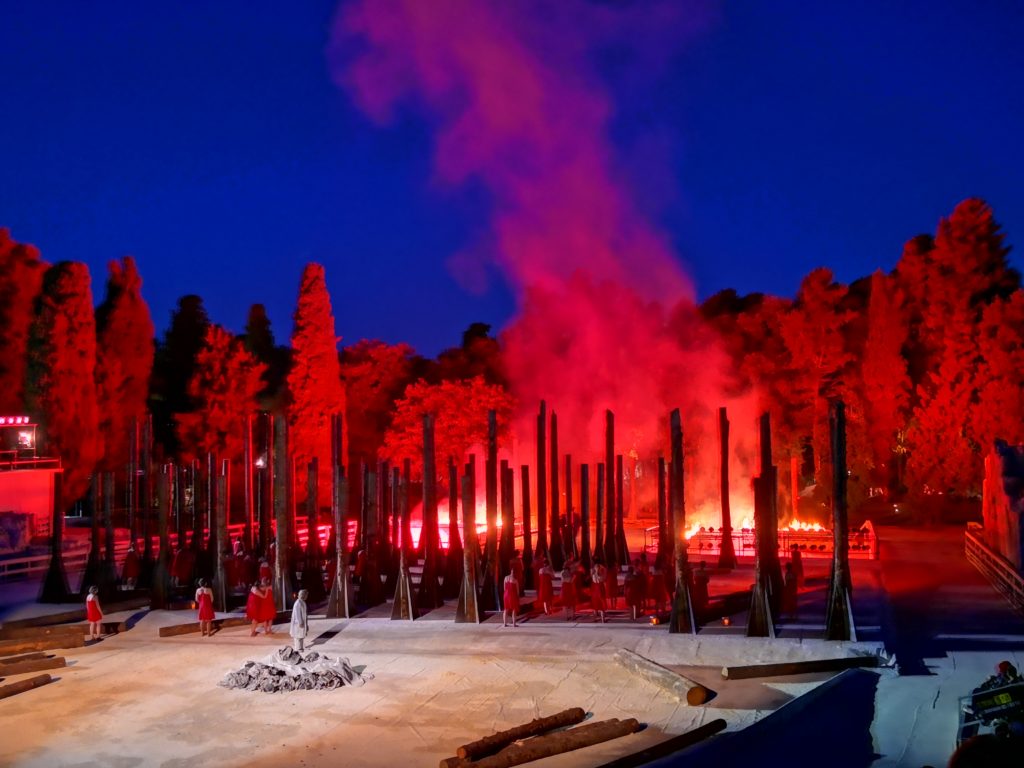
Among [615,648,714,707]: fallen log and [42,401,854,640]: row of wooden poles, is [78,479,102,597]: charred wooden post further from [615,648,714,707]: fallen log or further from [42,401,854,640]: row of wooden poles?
[615,648,714,707]: fallen log

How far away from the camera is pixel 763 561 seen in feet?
55.4

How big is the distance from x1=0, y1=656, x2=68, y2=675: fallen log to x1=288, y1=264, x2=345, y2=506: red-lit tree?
86.8 ft

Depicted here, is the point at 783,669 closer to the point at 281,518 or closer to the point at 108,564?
the point at 281,518

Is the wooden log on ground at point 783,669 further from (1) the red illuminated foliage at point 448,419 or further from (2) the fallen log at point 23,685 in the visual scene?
(1) the red illuminated foliage at point 448,419

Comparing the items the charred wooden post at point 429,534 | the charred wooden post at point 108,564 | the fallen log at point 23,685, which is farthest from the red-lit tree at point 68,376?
the fallen log at point 23,685

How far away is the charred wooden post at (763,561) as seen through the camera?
53.0 ft

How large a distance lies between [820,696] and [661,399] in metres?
36.7

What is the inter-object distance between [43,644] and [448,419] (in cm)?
2967

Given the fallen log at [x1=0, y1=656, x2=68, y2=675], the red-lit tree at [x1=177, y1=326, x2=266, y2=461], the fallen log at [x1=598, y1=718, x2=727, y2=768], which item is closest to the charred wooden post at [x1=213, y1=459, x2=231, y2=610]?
the fallen log at [x1=0, y1=656, x2=68, y2=675]

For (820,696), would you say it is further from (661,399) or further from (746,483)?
(661,399)

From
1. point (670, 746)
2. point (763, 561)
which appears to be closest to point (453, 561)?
point (763, 561)

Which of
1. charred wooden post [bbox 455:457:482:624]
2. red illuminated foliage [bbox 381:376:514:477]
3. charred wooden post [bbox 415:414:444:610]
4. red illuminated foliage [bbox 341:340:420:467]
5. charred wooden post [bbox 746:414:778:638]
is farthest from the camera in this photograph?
red illuminated foliage [bbox 341:340:420:467]

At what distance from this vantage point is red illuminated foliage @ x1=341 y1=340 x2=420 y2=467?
5478 centimetres

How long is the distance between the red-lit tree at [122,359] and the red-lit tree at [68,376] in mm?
2338
